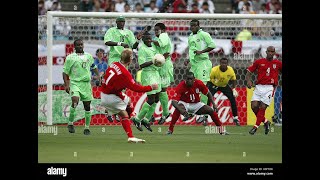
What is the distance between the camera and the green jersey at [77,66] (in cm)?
2152

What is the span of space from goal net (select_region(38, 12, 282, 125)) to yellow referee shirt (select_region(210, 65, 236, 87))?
1463 mm

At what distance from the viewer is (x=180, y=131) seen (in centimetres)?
2291

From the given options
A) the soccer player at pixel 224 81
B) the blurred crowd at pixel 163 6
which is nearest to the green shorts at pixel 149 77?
the soccer player at pixel 224 81

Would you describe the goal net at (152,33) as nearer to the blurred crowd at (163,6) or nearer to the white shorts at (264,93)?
the white shorts at (264,93)

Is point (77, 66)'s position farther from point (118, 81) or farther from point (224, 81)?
point (224, 81)

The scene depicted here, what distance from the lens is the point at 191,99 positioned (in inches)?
837

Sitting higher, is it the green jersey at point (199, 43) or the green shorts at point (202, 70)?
the green jersey at point (199, 43)

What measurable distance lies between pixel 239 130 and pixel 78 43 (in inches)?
197

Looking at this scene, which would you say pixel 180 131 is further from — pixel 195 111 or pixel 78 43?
pixel 78 43

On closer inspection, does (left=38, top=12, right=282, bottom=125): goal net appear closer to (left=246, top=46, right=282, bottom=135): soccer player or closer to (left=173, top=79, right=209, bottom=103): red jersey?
(left=246, top=46, right=282, bottom=135): soccer player

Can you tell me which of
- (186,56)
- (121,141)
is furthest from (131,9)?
(121,141)

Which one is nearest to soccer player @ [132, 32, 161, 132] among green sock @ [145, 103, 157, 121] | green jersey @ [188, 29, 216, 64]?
green sock @ [145, 103, 157, 121]

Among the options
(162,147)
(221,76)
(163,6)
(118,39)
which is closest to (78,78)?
(118,39)

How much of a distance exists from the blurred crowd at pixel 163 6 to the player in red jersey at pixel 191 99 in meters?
9.65
